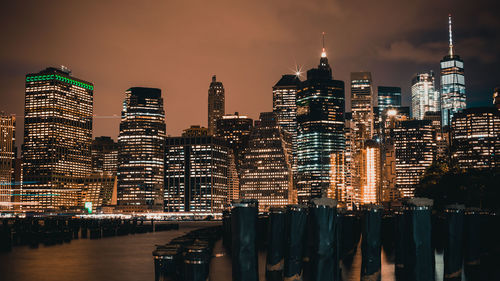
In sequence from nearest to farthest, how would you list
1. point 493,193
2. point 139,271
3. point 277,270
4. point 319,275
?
point 319,275, point 277,270, point 139,271, point 493,193

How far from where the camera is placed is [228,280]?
4744 centimetres

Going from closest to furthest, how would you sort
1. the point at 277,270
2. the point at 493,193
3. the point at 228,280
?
the point at 277,270 < the point at 228,280 < the point at 493,193

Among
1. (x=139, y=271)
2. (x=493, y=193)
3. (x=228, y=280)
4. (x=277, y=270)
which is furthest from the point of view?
Result: (x=493, y=193)

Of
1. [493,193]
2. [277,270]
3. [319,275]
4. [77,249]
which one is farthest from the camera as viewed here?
[77,249]

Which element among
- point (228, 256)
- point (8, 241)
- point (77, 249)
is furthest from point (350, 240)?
point (8, 241)

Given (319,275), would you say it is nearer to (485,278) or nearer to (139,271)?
(485,278)

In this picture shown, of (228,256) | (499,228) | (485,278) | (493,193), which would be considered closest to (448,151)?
(493,193)

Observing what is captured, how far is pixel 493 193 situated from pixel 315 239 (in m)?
56.4

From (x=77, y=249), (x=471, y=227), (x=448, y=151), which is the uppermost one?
(x=448, y=151)

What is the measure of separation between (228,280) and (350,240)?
68.9 ft

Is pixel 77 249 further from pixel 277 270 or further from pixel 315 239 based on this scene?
pixel 315 239

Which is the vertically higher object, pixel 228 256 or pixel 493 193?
pixel 493 193

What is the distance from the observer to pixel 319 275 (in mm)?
33719

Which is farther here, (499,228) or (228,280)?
(499,228)
